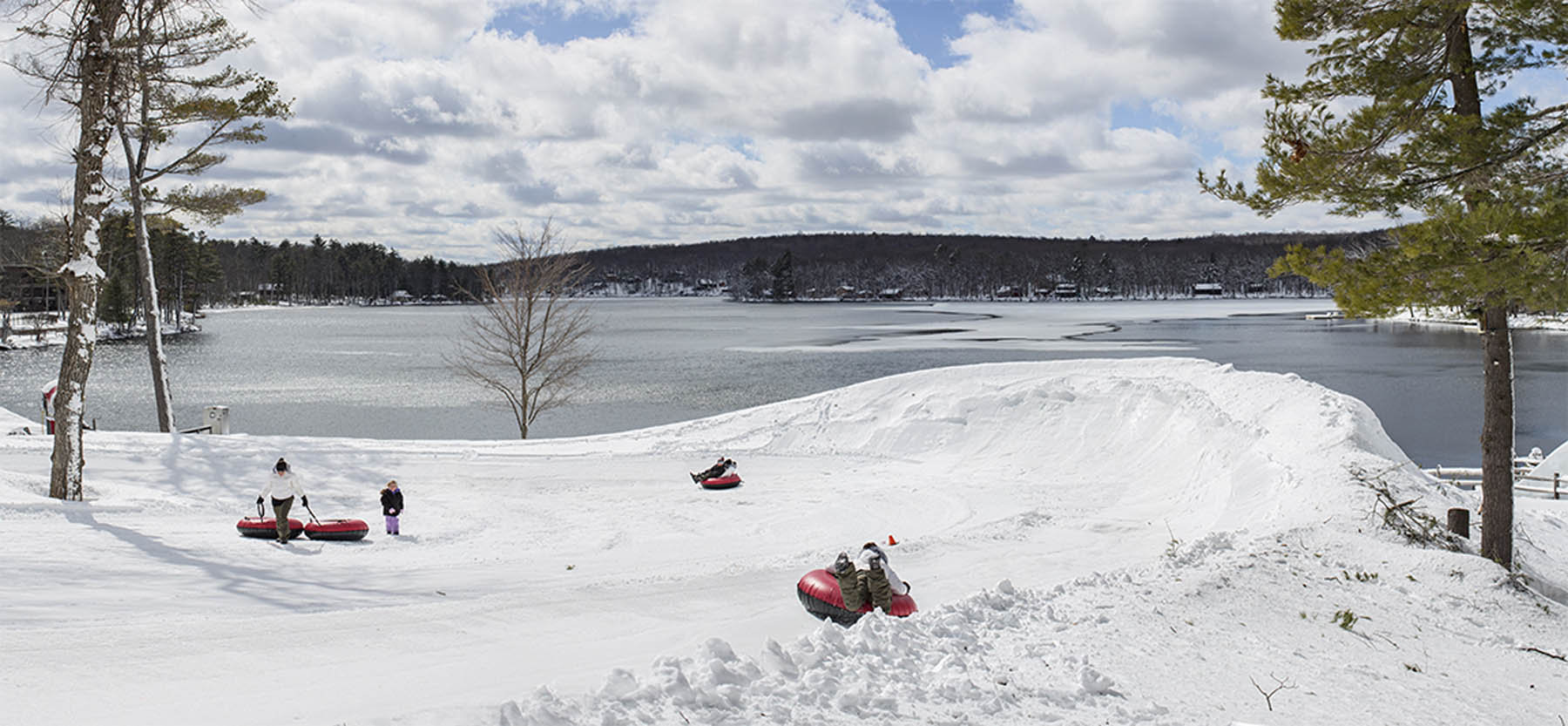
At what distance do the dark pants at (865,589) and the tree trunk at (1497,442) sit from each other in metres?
7.69

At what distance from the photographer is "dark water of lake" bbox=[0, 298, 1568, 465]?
119 ft

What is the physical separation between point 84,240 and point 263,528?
4.85m

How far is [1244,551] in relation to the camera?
10.8 m

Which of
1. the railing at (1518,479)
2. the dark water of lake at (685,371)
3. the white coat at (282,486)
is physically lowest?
the railing at (1518,479)

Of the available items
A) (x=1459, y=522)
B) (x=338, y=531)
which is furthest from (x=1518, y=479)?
(x=338, y=531)

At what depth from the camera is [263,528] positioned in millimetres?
12938

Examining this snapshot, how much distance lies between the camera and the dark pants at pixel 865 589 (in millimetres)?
8656

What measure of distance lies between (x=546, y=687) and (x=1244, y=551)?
335 inches

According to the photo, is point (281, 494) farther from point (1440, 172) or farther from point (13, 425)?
point (13, 425)

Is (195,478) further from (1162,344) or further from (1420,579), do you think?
(1162,344)

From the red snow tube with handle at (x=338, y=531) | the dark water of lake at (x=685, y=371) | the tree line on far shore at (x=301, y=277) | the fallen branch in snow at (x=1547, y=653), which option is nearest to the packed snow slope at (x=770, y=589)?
the fallen branch in snow at (x=1547, y=653)

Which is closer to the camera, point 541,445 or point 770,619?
point 770,619

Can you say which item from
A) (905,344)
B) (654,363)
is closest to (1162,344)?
(905,344)

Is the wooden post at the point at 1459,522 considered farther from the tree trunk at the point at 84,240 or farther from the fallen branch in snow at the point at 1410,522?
the tree trunk at the point at 84,240
